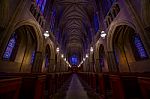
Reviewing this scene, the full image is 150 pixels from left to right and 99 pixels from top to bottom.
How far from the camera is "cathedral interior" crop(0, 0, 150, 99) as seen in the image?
3.56 m

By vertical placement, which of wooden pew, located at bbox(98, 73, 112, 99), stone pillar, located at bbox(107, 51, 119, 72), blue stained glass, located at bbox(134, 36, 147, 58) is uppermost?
blue stained glass, located at bbox(134, 36, 147, 58)

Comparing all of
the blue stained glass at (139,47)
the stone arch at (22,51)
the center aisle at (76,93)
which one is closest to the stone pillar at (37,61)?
the stone arch at (22,51)

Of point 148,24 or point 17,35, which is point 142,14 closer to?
point 148,24

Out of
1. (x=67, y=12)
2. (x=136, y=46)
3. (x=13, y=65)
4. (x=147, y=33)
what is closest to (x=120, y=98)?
(x=147, y=33)

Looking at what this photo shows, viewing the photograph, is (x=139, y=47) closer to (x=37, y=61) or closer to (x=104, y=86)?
(x=104, y=86)

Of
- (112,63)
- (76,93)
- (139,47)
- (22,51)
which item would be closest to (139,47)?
(139,47)

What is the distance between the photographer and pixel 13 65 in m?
10.9

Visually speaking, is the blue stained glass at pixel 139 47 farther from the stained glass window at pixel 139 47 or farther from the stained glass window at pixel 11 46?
the stained glass window at pixel 11 46

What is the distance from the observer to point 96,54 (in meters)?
16.3

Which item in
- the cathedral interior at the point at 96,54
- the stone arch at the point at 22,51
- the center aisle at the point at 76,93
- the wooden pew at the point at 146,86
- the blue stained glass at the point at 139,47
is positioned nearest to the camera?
the wooden pew at the point at 146,86

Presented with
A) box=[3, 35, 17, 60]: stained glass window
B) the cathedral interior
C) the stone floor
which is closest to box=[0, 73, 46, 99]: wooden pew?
the cathedral interior

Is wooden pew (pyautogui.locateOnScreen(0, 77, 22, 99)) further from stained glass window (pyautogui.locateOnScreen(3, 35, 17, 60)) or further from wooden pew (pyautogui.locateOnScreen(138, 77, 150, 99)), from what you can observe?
stained glass window (pyautogui.locateOnScreen(3, 35, 17, 60))

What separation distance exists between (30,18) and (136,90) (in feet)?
30.2

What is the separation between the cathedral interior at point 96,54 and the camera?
3564mm
